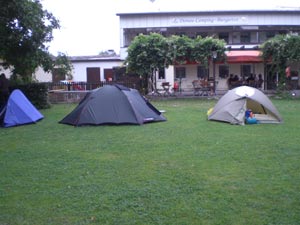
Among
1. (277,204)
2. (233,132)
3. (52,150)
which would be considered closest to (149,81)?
(233,132)

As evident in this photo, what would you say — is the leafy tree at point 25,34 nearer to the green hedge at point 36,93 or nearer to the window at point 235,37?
the green hedge at point 36,93

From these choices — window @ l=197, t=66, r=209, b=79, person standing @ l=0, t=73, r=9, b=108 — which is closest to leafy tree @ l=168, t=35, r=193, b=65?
window @ l=197, t=66, r=209, b=79

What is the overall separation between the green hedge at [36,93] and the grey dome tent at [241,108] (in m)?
9.14

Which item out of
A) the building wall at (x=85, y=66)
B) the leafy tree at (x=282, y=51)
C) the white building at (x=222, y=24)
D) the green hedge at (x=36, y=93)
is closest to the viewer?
the green hedge at (x=36, y=93)

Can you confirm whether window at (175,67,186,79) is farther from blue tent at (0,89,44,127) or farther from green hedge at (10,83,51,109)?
blue tent at (0,89,44,127)

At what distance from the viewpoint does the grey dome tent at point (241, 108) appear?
11965 mm

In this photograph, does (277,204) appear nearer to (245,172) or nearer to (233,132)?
(245,172)

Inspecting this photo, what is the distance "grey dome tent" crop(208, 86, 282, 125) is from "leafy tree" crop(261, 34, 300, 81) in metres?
11.3

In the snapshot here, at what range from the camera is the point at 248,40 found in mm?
32375

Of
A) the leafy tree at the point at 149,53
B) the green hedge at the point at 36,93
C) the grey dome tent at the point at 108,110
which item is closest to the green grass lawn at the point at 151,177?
the grey dome tent at the point at 108,110

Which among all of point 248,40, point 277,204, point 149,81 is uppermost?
point 248,40

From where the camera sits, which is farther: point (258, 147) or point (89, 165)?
point (258, 147)

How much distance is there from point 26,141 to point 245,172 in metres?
5.77

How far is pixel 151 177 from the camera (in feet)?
20.3
